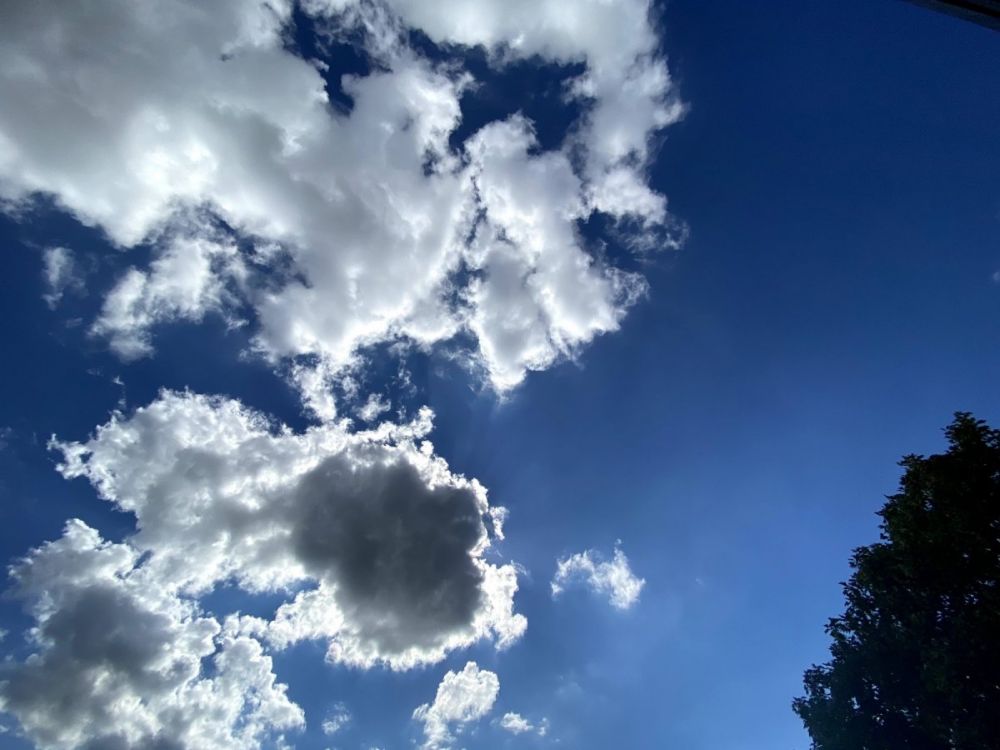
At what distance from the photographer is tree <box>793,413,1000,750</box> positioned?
17.4 m

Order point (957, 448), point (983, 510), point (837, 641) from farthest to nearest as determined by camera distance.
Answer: point (837, 641)
point (957, 448)
point (983, 510)

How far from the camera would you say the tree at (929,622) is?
17.4 m

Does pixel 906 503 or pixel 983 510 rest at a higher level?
pixel 906 503

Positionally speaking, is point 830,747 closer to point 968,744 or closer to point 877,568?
point 968,744

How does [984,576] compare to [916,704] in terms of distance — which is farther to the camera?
[916,704]

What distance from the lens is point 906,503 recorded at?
19.4m

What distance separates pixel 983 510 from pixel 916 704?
1019cm

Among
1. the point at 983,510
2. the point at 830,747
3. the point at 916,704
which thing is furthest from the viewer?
the point at 830,747

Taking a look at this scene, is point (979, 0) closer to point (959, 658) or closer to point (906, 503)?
point (906, 503)

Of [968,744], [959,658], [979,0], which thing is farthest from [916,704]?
[979,0]

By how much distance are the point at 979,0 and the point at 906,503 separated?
18758 mm

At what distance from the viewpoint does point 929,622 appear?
19.6 m

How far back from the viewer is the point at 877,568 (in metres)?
21.3

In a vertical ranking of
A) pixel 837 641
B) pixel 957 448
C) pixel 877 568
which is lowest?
pixel 837 641
